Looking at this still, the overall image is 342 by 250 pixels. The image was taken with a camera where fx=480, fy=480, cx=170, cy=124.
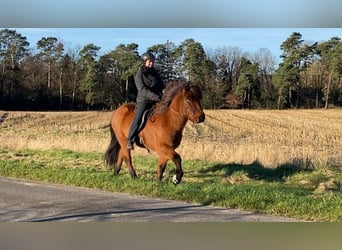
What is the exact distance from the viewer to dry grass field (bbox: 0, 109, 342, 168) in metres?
13.1

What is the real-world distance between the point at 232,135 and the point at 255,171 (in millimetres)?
9569

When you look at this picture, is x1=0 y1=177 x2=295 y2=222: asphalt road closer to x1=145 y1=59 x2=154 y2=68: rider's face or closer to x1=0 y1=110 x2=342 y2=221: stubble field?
x1=0 y1=110 x2=342 y2=221: stubble field

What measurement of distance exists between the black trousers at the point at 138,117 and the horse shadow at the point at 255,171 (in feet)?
7.00

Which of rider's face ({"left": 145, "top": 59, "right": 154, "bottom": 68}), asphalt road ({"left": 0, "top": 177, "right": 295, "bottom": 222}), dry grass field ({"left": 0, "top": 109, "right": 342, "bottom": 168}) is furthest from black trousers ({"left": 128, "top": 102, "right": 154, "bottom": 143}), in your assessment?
dry grass field ({"left": 0, "top": 109, "right": 342, "bottom": 168})

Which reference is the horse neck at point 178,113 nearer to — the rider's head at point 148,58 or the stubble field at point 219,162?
the rider's head at point 148,58

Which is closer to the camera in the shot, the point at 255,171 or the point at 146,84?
the point at 146,84

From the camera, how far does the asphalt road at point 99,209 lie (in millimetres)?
6117

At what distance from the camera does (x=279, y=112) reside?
15.5 metres

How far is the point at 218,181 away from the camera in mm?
9758

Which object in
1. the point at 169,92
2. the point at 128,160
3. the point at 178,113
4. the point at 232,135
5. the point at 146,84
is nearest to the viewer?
the point at 178,113

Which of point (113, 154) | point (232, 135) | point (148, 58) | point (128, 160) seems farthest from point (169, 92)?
point (232, 135)

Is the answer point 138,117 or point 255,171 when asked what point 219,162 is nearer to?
point 255,171

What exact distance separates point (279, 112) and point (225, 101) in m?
2.99

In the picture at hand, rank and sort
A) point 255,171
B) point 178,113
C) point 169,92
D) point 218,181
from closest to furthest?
point 178,113, point 169,92, point 218,181, point 255,171
